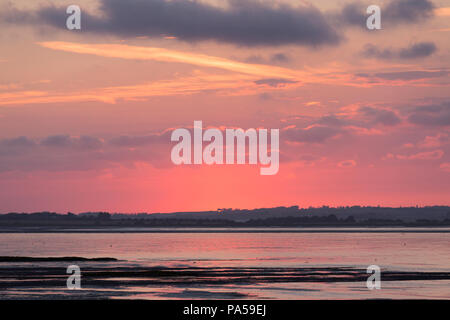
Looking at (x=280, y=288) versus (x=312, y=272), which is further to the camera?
(x=312, y=272)

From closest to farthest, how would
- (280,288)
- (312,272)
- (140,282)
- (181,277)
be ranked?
1. (280,288)
2. (140,282)
3. (181,277)
4. (312,272)

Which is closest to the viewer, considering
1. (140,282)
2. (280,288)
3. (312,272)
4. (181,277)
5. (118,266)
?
(280,288)

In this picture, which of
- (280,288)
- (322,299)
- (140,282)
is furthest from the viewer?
(140,282)

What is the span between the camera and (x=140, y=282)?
5869cm
